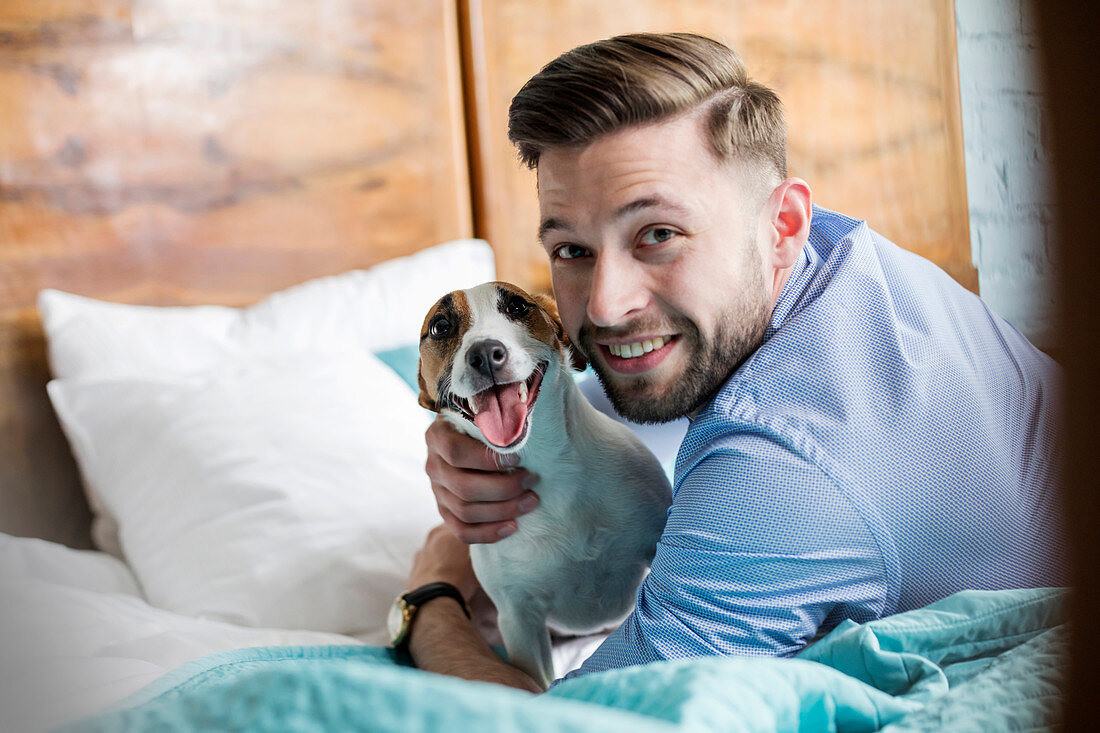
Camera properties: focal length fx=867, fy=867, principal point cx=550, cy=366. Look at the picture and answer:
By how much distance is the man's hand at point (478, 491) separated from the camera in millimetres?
1248

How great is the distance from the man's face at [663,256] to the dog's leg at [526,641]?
396mm

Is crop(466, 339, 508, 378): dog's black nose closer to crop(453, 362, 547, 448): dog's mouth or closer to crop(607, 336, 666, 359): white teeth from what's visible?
crop(453, 362, 547, 448): dog's mouth

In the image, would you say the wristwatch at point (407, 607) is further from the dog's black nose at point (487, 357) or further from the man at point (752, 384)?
the dog's black nose at point (487, 357)

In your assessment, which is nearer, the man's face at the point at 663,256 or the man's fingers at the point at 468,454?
the man's face at the point at 663,256

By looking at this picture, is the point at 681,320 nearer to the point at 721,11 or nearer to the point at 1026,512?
the point at 1026,512

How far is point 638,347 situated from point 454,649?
1.61 ft

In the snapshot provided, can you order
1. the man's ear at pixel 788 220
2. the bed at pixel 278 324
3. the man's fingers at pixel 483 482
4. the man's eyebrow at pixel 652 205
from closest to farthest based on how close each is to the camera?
the bed at pixel 278 324
the man's eyebrow at pixel 652 205
the man's ear at pixel 788 220
the man's fingers at pixel 483 482

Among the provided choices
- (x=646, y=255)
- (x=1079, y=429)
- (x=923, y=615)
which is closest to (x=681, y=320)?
(x=646, y=255)

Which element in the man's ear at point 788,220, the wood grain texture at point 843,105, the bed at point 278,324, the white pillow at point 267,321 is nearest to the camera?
the bed at point 278,324

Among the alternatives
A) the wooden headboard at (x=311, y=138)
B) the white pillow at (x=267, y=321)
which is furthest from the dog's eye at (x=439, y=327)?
the wooden headboard at (x=311, y=138)

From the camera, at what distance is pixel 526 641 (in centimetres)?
130

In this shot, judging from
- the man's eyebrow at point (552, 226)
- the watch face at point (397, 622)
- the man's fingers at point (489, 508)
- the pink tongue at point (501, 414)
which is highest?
the man's eyebrow at point (552, 226)

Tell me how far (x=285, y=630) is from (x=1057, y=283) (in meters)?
1.29

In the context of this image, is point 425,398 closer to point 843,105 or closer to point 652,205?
point 652,205
